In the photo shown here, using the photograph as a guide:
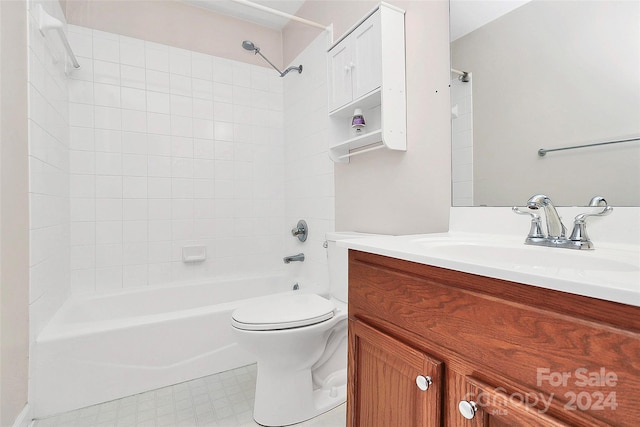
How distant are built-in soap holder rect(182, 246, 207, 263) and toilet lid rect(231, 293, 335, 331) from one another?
0.97 meters

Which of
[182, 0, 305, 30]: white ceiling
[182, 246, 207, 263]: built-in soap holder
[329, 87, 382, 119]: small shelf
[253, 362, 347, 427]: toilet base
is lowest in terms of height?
[253, 362, 347, 427]: toilet base

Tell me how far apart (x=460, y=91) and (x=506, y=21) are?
10.0 inches

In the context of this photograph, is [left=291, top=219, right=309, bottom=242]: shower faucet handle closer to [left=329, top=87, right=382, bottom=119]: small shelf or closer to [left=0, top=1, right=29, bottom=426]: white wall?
[left=329, top=87, right=382, bottom=119]: small shelf

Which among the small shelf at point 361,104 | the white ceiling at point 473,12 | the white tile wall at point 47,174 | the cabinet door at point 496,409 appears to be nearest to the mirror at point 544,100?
the white ceiling at point 473,12

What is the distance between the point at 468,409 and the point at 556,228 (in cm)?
55

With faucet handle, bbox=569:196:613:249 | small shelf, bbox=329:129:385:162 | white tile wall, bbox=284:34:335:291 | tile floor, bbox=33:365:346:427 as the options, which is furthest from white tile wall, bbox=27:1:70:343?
faucet handle, bbox=569:196:613:249

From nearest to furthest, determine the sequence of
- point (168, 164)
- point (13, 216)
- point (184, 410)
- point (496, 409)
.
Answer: point (496, 409), point (13, 216), point (184, 410), point (168, 164)

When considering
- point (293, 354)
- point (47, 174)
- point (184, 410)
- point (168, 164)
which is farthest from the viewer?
point (168, 164)

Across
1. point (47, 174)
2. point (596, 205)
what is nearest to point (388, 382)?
point (596, 205)

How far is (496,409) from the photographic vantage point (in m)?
0.55

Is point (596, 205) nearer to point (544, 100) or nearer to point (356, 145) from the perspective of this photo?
point (544, 100)

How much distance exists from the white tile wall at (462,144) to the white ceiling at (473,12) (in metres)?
0.19

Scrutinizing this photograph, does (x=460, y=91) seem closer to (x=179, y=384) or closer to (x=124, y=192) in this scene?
(x=179, y=384)

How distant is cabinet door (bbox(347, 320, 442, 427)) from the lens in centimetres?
68
